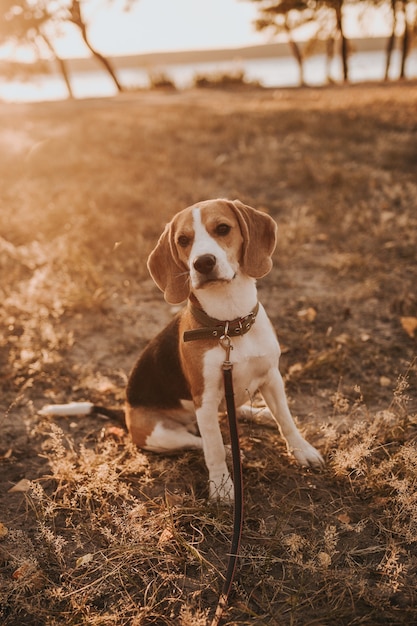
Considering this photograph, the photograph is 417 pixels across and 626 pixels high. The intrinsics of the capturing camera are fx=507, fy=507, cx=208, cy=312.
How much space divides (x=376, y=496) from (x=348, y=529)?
0.35 m

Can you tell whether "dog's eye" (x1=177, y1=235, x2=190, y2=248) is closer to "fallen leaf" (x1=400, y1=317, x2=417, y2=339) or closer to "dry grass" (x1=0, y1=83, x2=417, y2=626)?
"dry grass" (x1=0, y1=83, x2=417, y2=626)

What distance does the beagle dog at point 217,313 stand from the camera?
9.84ft

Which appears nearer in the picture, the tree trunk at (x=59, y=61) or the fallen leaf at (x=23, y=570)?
the fallen leaf at (x=23, y=570)

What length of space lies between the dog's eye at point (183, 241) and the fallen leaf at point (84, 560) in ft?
6.19

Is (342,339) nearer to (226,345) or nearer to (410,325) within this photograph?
(410,325)

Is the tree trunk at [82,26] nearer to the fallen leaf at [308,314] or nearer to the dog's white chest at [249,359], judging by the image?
the fallen leaf at [308,314]

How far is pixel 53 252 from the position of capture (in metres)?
6.87

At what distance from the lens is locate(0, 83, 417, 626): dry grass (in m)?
2.65

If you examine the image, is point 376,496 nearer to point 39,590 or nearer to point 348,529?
point 348,529

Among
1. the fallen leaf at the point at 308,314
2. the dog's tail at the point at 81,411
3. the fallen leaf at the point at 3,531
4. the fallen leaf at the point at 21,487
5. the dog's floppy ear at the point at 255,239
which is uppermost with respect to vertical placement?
the dog's floppy ear at the point at 255,239

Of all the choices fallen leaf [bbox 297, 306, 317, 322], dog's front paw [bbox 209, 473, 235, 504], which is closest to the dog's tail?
dog's front paw [bbox 209, 473, 235, 504]

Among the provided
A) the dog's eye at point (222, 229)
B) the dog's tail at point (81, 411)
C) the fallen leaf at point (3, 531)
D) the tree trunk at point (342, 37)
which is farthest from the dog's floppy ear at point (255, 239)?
the tree trunk at point (342, 37)

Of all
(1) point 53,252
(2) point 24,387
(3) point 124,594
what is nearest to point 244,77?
(1) point 53,252

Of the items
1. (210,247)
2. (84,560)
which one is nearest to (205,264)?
(210,247)
